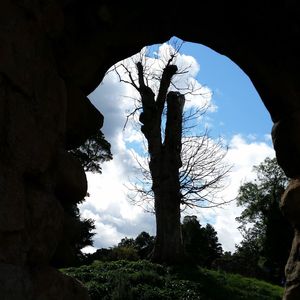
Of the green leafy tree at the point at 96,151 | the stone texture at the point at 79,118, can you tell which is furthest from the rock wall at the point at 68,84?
the green leafy tree at the point at 96,151

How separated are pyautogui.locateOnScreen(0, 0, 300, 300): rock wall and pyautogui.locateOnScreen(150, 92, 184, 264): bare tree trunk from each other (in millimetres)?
8997

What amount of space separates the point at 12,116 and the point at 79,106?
746mm

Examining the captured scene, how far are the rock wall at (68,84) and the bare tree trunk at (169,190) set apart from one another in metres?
9.00

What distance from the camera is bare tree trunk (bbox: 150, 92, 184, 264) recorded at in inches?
501

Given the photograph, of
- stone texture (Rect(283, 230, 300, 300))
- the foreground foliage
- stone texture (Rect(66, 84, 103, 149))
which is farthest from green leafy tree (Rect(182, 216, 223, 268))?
stone texture (Rect(66, 84, 103, 149))

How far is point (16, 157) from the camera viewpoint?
6.49 ft

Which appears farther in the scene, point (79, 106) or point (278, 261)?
point (278, 261)

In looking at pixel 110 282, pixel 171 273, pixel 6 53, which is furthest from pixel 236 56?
pixel 171 273

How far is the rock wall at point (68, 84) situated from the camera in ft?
6.43

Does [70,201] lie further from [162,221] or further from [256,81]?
[162,221]

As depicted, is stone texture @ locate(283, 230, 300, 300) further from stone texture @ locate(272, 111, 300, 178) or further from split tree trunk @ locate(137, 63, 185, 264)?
split tree trunk @ locate(137, 63, 185, 264)

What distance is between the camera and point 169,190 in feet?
44.0

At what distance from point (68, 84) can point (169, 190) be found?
35.9 ft

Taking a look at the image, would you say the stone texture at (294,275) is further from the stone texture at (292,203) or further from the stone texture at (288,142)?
the stone texture at (288,142)
